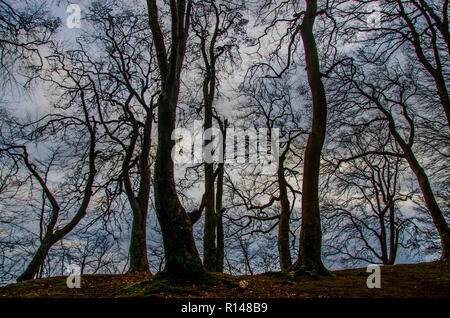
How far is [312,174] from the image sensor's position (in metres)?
6.52

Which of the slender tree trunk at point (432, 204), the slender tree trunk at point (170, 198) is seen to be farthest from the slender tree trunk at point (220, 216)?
the slender tree trunk at point (432, 204)

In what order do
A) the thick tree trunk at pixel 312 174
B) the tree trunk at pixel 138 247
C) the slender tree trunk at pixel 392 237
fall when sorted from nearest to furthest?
the thick tree trunk at pixel 312 174, the tree trunk at pixel 138 247, the slender tree trunk at pixel 392 237

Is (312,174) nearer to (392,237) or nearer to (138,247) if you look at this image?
(138,247)

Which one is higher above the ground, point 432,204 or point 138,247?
point 432,204

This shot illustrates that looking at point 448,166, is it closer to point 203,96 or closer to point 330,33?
point 330,33

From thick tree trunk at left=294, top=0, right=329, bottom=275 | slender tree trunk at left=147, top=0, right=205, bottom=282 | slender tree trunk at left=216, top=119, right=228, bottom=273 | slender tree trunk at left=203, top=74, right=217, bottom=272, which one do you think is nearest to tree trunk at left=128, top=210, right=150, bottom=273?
slender tree trunk at left=203, top=74, right=217, bottom=272

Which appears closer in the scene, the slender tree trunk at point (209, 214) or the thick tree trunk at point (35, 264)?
the thick tree trunk at point (35, 264)

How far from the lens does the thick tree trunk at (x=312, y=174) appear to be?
20.1ft

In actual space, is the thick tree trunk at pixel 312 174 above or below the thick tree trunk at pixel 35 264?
above

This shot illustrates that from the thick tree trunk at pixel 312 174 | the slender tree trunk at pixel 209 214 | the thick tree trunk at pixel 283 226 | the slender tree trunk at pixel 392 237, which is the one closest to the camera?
the thick tree trunk at pixel 312 174

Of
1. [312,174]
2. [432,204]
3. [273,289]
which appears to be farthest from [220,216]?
[432,204]

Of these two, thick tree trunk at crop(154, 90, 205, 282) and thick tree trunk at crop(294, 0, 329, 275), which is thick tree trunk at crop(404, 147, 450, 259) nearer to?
thick tree trunk at crop(294, 0, 329, 275)

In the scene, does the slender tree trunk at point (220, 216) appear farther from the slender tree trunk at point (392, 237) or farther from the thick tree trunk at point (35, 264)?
the slender tree trunk at point (392, 237)
